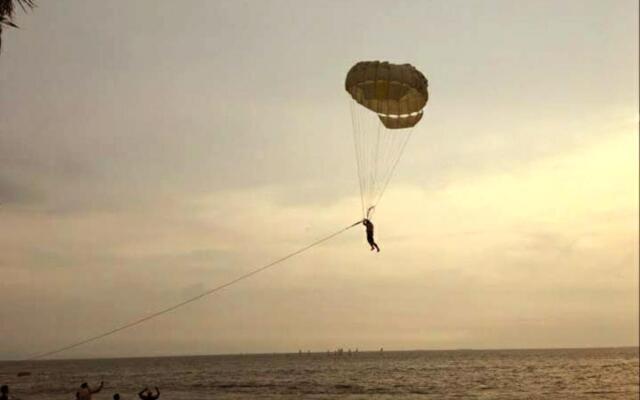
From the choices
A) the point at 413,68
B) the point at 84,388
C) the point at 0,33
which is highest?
the point at 413,68

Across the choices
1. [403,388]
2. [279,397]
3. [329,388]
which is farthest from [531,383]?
[279,397]

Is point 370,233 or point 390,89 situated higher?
point 390,89

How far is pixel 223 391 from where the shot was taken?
52.9 meters

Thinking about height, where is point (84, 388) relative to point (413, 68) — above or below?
below

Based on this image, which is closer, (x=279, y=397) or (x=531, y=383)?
(x=279, y=397)

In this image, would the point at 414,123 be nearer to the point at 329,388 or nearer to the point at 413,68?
the point at 413,68

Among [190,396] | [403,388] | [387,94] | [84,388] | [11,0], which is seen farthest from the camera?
[403,388]

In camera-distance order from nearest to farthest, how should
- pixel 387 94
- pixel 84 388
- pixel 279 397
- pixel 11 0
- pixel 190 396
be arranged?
1. pixel 11 0
2. pixel 84 388
3. pixel 387 94
4. pixel 279 397
5. pixel 190 396

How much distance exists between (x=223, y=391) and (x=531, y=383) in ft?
86.7

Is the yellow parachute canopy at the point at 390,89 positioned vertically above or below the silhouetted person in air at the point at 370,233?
above

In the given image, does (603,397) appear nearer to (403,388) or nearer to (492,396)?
(492,396)

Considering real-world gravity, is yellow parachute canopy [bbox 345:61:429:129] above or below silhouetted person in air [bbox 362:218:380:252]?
above

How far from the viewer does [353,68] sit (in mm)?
20750

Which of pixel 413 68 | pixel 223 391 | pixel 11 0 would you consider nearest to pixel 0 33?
pixel 11 0
